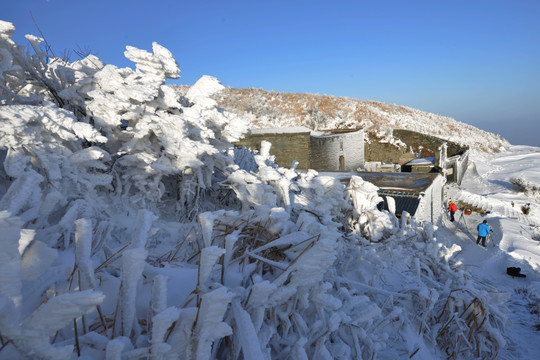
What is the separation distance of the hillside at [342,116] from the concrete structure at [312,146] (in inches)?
365

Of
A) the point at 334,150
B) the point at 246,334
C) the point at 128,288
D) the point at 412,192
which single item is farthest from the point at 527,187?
the point at 128,288

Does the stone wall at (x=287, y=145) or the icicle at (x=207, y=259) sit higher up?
the stone wall at (x=287, y=145)

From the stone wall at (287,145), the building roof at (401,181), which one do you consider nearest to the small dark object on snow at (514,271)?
the building roof at (401,181)

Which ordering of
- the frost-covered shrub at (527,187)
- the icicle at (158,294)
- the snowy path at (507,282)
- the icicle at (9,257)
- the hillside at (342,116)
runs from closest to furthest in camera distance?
the icicle at (9,257), the icicle at (158,294), the snowy path at (507,282), the frost-covered shrub at (527,187), the hillside at (342,116)

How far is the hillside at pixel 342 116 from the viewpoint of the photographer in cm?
3478

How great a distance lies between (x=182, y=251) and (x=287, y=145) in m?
18.9

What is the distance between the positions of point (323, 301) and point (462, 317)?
8.05ft

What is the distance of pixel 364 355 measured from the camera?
8.83 feet

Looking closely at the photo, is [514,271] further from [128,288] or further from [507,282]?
[128,288]

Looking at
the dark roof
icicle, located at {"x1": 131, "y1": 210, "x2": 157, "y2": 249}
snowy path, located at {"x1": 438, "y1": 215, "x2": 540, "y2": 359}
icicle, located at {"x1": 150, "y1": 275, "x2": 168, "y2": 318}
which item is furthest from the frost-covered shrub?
icicle, located at {"x1": 150, "y1": 275, "x2": 168, "y2": 318}

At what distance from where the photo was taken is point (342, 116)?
118 feet

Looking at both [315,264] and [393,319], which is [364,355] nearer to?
[393,319]

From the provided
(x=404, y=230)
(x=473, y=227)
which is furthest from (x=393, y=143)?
(x=404, y=230)

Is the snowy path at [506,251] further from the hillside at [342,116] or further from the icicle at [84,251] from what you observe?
the hillside at [342,116]
